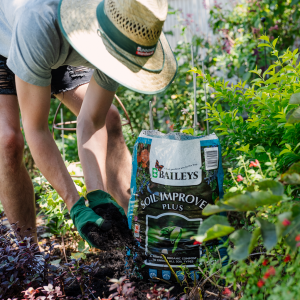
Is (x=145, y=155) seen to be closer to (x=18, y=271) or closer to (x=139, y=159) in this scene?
(x=139, y=159)

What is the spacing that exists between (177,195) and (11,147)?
3.23 feet

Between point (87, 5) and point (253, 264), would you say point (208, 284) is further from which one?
point (87, 5)

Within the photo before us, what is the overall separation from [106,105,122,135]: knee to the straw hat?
65 centimetres

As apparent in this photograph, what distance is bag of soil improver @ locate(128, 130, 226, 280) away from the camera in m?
1.38

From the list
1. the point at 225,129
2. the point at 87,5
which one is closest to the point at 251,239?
the point at 225,129

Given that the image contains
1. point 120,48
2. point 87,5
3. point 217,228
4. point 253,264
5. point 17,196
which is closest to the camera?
point 217,228

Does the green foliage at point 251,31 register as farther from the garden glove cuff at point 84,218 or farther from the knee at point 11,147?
the garden glove cuff at point 84,218

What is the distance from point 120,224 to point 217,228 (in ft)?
2.49

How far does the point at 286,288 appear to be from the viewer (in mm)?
732

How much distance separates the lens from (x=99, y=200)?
151 centimetres

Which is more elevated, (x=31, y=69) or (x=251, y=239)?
(x=31, y=69)

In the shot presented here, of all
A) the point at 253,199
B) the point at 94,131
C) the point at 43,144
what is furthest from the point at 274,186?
the point at 94,131

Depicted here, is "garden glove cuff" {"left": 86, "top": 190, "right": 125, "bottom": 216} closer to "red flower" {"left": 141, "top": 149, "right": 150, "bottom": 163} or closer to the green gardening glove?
the green gardening glove

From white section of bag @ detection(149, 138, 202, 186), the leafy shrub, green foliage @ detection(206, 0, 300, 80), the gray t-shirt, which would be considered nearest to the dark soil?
the leafy shrub
